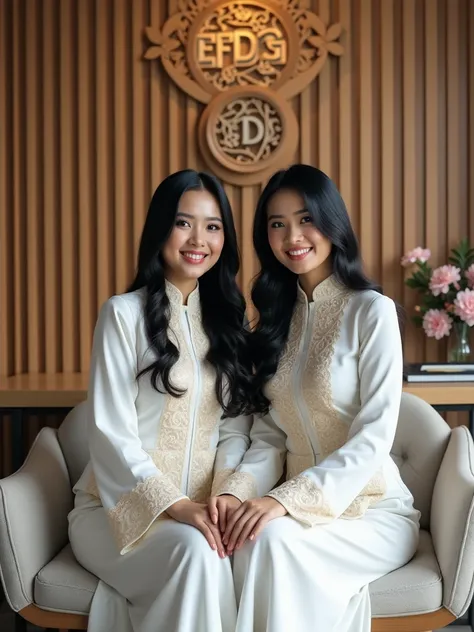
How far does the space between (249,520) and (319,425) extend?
40cm

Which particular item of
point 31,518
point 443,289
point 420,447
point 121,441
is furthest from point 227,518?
point 443,289

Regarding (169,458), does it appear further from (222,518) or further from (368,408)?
(368,408)

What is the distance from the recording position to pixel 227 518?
1.93 meters

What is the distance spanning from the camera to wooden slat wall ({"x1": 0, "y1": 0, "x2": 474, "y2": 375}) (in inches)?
129

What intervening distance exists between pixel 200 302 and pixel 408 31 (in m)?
1.66

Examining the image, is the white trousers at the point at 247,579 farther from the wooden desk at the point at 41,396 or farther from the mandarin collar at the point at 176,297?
the wooden desk at the point at 41,396

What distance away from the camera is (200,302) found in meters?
2.44

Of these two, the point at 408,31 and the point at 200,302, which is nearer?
the point at 200,302

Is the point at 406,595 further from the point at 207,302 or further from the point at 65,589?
the point at 207,302

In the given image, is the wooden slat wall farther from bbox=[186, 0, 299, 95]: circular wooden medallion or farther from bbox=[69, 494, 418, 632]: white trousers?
bbox=[69, 494, 418, 632]: white trousers

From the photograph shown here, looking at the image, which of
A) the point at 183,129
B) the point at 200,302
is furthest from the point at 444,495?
the point at 183,129

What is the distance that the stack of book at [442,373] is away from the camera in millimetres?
2822

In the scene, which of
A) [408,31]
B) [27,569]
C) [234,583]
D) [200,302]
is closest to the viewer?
[234,583]

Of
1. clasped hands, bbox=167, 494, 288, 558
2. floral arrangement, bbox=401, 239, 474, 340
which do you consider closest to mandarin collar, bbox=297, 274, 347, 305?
clasped hands, bbox=167, 494, 288, 558
